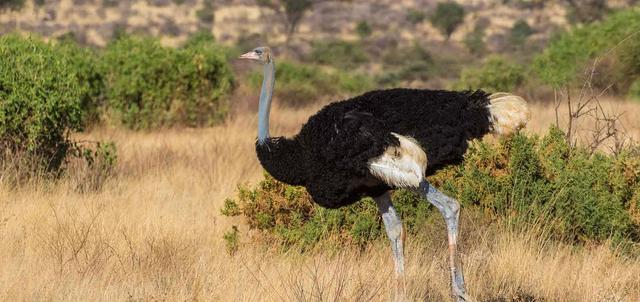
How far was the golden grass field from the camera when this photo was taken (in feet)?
17.5

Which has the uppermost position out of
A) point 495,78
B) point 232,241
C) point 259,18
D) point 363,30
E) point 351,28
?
point 232,241

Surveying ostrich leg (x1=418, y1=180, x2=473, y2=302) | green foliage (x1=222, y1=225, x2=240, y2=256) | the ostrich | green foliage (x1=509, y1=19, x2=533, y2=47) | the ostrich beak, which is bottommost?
green foliage (x1=509, y1=19, x2=533, y2=47)

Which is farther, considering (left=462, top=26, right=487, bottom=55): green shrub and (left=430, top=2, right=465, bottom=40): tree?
(left=430, top=2, right=465, bottom=40): tree

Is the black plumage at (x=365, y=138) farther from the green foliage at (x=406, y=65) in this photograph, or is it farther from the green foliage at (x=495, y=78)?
the green foliage at (x=406, y=65)

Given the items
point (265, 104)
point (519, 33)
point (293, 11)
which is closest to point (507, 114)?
point (265, 104)

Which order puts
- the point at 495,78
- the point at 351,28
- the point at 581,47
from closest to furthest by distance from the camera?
the point at 581,47
the point at 495,78
the point at 351,28

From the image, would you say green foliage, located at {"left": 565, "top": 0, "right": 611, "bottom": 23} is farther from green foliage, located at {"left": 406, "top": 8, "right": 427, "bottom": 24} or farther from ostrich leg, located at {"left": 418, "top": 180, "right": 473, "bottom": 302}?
ostrich leg, located at {"left": 418, "top": 180, "right": 473, "bottom": 302}

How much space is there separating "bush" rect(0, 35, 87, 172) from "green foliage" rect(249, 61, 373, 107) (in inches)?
382

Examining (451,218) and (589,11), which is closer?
(451,218)

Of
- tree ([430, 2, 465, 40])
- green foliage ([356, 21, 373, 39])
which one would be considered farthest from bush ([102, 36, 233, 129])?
tree ([430, 2, 465, 40])

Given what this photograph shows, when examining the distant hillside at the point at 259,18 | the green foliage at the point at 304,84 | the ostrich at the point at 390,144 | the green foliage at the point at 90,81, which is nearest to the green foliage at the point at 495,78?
the green foliage at the point at 304,84

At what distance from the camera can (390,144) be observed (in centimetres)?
504

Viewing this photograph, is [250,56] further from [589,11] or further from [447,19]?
[447,19]

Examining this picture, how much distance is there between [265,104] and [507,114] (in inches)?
45.3
